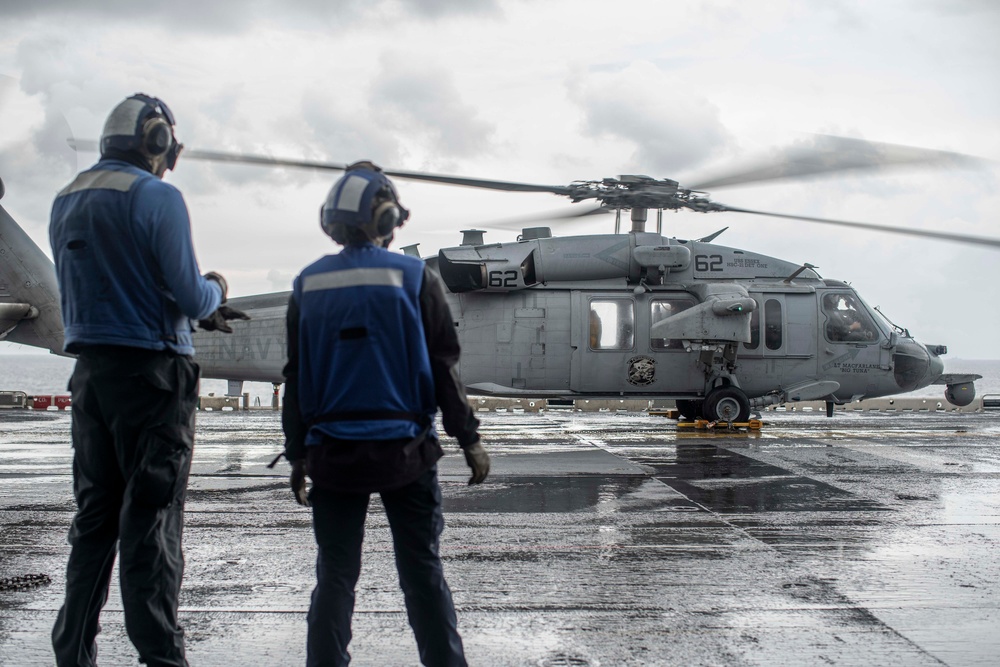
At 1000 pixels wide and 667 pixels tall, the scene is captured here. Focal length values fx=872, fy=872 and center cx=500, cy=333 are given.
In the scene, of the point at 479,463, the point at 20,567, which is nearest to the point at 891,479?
the point at 479,463

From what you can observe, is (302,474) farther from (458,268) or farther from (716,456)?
(458,268)

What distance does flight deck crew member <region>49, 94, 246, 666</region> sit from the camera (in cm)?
326

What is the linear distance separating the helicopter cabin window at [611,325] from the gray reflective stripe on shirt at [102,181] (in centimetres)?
1109

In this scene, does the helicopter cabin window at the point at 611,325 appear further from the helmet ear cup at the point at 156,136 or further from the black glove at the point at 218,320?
the helmet ear cup at the point at 156,136

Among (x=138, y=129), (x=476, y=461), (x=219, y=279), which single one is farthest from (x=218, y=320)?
(x=476, y=461)

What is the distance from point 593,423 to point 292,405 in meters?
13.8

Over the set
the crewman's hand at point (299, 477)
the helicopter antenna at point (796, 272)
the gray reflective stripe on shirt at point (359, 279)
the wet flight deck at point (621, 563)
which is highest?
the helicopter antenna at point (796, 272)

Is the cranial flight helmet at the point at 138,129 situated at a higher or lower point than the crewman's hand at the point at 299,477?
higher

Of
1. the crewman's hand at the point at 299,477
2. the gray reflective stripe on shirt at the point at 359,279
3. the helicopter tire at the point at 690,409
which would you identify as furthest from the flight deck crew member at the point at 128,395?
the helicopter tire at the point at 690,409

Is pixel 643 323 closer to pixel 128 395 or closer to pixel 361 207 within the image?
pixel 361 207

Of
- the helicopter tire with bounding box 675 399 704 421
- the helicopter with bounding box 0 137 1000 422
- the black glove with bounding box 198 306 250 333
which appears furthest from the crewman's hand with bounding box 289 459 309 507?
the helicopter tire with bounding box 675 399 704 421

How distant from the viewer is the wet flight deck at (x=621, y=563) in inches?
155

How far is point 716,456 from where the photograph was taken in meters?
10.9

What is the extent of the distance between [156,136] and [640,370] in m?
11.3
